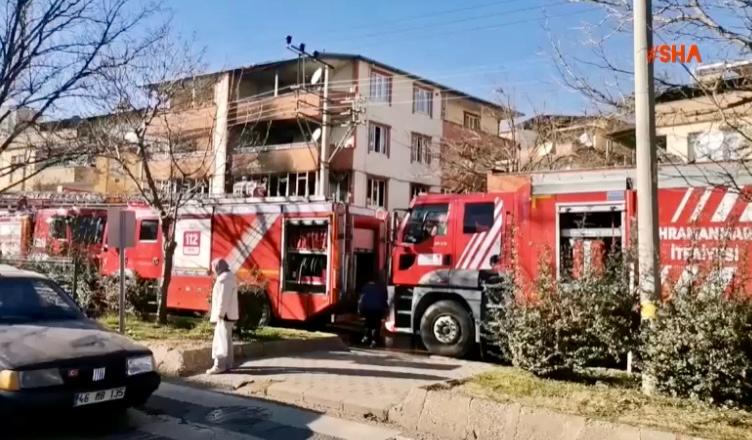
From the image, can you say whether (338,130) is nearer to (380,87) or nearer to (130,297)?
(380,87)

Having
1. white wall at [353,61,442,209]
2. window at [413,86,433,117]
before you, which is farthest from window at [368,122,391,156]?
window at [413,86,433,117]

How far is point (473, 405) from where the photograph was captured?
6688 mm

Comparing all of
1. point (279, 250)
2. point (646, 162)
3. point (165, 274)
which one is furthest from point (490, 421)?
point (279, 250)

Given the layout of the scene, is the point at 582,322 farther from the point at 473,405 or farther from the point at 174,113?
the point at 174,113

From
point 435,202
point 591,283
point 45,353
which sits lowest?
point 45,353

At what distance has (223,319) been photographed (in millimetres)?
9320

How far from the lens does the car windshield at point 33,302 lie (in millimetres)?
7094

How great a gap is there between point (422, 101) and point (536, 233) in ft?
80.0

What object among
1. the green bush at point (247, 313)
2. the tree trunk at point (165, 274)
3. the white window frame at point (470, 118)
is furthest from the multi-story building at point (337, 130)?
the green bush at point (247, 313)

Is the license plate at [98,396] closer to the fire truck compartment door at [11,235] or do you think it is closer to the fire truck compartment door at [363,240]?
the fire truck compartment door at [363,240]

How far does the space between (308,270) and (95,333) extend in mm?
7658

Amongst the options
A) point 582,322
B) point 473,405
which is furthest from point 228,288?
point 582,322

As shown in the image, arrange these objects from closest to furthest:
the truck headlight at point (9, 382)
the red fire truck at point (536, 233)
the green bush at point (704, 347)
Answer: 1. the truck headlight at point (9, 382)
2. the green bush at point (704, 347)
3. the red fire truck at point (536, 233)

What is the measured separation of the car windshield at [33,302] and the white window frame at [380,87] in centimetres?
2468
